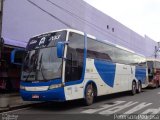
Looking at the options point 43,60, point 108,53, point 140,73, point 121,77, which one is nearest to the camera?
point 43,60

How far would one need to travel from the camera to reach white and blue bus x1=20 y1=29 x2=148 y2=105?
12.0 m

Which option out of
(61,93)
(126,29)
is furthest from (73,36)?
(126,29)

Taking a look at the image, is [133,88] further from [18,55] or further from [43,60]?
[43,60]

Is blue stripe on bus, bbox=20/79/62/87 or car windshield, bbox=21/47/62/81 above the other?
car windshield, bbox=21/47/62/81

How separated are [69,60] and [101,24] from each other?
20.7 m

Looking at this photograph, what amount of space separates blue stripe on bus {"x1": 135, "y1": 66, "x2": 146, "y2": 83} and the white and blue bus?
241 inches

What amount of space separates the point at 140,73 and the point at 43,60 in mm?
11545

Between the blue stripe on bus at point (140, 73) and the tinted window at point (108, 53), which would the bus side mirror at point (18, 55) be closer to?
the tinted window at point (108, 53)

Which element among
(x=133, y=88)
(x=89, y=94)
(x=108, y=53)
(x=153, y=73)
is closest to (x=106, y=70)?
(x=108, y=53)

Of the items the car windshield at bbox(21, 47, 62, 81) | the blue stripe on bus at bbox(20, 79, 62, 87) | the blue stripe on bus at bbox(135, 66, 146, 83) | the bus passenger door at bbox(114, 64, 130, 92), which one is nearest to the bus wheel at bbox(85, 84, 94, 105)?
the blue stripe on bus at bbox(20, 79, 62, 87)

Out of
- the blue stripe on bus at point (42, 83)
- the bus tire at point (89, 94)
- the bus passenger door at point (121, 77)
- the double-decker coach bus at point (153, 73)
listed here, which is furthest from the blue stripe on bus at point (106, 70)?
the double-decker coach bus at point (153, 73)

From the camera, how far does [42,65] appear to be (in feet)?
40.4

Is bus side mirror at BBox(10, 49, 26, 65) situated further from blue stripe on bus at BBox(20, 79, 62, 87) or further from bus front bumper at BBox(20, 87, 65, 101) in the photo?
bus front bumper at BBox(20, 87, 65, 101)

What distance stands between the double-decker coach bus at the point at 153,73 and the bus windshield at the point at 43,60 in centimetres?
1476
